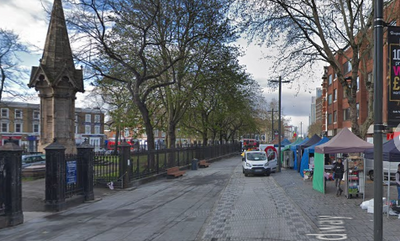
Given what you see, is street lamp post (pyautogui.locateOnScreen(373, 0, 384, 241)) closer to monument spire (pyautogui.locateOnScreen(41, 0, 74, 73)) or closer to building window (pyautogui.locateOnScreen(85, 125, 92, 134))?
monument spire (pyautogui.locateOnScreen(41, 0, 74, 73))

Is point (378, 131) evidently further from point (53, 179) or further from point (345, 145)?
point (345, 145)

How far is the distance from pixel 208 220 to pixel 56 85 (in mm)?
13816

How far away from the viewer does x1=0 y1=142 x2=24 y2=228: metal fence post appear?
31.0 ft

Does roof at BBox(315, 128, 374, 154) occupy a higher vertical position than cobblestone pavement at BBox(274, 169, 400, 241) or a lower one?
higher

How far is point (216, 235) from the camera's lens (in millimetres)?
8289

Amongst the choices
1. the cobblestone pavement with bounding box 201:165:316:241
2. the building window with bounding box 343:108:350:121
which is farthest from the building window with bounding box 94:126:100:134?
the cobblestone pavement with bounding box 201:165:316:241

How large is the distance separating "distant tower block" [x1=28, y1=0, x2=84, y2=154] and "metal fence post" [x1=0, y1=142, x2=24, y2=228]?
1097cm

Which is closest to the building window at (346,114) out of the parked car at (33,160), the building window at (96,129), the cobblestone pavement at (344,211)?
the cobblestone pavement at (344,211)

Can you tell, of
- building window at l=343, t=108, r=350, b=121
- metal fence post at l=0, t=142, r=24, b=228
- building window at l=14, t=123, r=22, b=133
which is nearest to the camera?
metal fence post at l=0, t=142, r=24, b=228

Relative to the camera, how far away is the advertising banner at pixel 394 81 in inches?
172

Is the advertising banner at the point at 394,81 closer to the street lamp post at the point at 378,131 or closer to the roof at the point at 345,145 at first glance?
the street lamp post at the point at 378,131

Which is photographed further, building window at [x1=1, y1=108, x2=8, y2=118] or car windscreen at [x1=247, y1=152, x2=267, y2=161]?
building window at [x1=1, y1=108, x2=8, y2=118]

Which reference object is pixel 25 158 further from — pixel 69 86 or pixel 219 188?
pixel 219 188

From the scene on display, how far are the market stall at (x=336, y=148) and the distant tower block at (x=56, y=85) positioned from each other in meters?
→ 13.6
